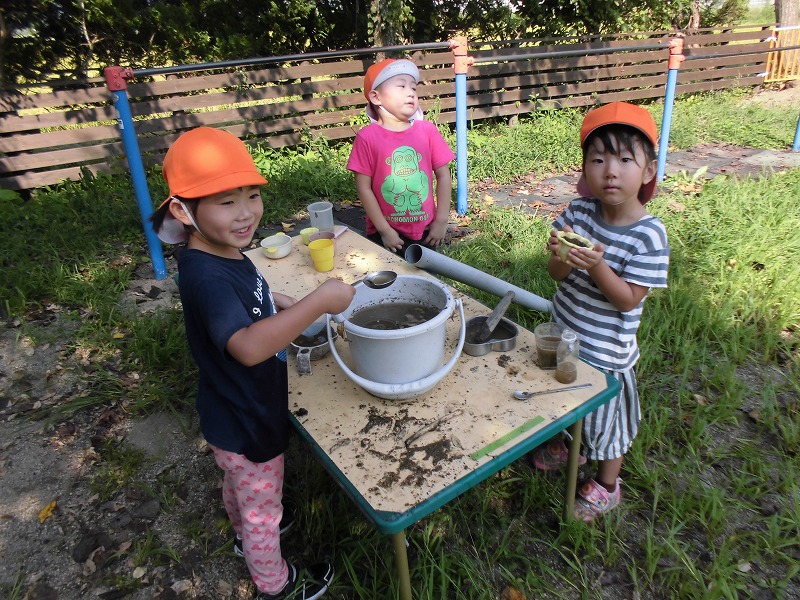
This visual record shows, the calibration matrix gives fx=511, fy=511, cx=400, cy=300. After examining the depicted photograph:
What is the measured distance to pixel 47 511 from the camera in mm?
2188

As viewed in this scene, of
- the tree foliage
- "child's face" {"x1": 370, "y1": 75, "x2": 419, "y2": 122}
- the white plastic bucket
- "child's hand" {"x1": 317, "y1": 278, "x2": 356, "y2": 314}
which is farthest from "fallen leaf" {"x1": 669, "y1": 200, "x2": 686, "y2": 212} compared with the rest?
the tree foliage

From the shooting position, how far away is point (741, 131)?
6.95 metres

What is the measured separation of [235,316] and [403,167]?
185cm

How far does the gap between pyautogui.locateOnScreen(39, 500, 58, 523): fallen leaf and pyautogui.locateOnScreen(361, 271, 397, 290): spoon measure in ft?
5.83

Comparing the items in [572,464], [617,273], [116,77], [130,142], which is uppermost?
[116,77]

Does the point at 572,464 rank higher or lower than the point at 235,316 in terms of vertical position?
lower

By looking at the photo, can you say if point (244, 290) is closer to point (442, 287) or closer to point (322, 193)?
point (442, 287)

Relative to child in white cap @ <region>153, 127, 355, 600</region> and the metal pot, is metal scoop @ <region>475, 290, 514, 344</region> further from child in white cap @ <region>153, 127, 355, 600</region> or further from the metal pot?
child in white cap @ <region>153, 127, 355, 600</region>

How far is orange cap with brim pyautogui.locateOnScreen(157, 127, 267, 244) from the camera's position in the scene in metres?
1.29

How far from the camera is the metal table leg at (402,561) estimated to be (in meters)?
1.26

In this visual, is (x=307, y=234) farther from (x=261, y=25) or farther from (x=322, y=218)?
(x=261, y=25)

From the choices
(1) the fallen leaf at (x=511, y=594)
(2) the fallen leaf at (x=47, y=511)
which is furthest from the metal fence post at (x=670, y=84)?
(2) the fallen leaf at (x=47, y=511)

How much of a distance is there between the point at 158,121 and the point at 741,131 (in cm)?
746

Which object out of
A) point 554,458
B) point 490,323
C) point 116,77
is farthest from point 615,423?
point 116,77
